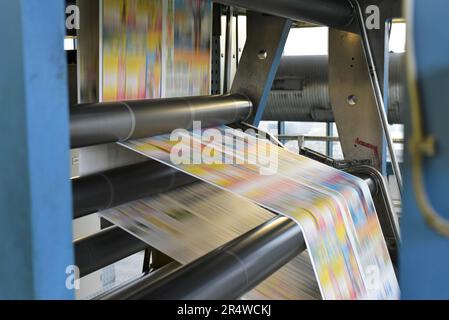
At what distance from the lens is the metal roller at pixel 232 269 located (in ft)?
3.35

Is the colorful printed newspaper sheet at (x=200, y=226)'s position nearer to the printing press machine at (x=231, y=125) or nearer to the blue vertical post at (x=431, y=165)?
the printing press machine at (x=231, y=125)

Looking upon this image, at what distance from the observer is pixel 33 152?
653 mm

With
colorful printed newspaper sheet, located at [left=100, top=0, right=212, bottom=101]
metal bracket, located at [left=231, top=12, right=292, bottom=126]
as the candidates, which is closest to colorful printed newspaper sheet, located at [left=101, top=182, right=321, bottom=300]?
colorful printed newspaper sheet, located at [left=100, top=0, right=212, bottom=101]

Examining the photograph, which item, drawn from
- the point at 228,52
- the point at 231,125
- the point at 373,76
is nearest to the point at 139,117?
the point at 231,125

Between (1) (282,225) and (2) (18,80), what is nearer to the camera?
(2) (18,80)

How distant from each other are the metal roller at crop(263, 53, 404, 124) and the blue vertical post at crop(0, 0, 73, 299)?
3612mm

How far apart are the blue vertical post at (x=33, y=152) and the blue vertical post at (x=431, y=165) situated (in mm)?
426

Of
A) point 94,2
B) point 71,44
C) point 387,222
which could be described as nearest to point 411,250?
point 94,2

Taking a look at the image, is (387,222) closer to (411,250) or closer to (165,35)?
(165,35)

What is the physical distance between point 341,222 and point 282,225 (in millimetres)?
297

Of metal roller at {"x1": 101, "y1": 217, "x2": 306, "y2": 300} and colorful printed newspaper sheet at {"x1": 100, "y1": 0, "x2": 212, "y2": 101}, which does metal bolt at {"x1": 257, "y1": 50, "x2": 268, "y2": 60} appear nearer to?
colorful printed newspaper sheet at {"x1": 100, "y1": 0, "x2": 212, "y2": 101}

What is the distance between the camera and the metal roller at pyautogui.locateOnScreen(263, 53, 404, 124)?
410 centimetres

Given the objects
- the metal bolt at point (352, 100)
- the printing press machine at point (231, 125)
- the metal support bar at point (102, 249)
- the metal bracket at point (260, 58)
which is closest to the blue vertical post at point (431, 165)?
the printing press machine at point (231, 125)
